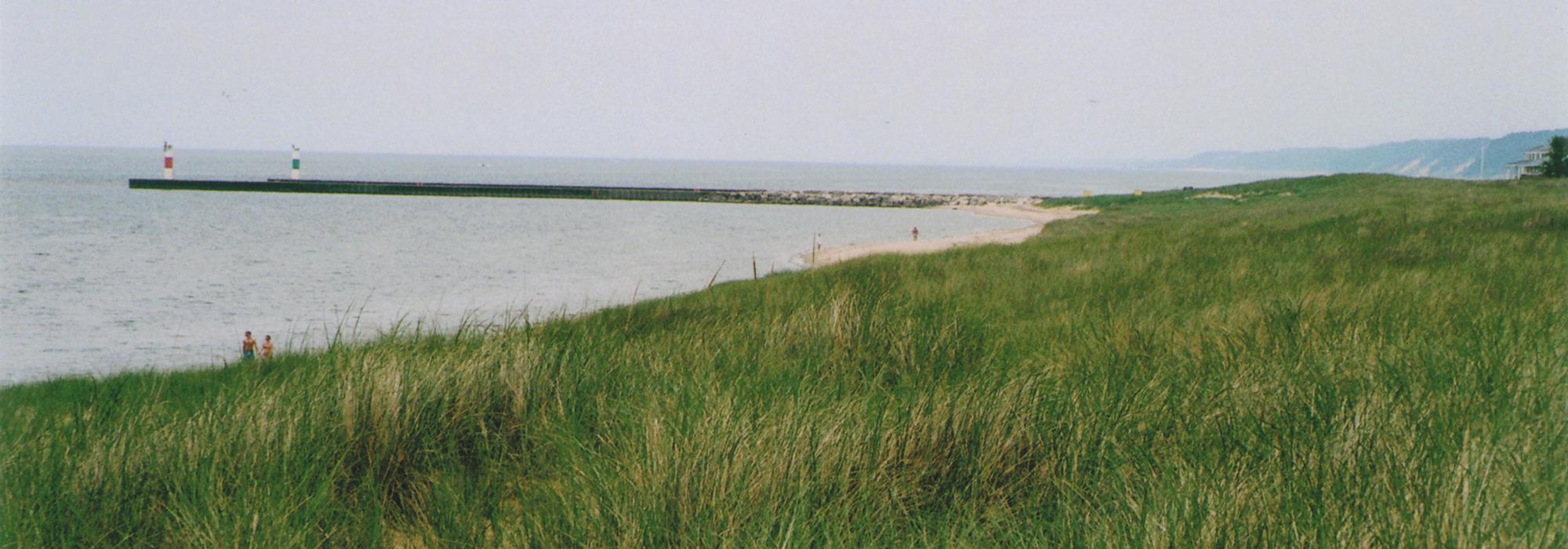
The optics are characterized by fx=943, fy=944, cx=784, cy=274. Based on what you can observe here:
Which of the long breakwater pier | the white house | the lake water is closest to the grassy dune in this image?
the lake water

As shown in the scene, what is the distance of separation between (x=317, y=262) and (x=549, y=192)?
53684 mm

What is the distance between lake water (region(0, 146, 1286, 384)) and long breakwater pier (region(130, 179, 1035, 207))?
34.3 feet

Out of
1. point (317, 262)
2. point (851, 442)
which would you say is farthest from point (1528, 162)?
point (851, 442)

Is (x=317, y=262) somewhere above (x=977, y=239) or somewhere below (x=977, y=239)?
below

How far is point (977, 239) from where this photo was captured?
124 feet

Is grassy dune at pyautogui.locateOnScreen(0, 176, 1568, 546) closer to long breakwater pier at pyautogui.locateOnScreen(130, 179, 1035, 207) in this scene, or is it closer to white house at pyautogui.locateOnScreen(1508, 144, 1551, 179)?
long breakwater pier at pyautogui.locateOnScreen(130, 179, 1035, 207)

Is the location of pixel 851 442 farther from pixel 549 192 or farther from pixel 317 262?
pixel 549 192

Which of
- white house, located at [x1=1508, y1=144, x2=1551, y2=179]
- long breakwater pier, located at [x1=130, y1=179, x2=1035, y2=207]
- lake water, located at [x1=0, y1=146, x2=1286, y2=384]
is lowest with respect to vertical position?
lake water, located at [x1=0, y1=146, x2=1286, y2=384]

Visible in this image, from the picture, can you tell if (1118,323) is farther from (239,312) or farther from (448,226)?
(448,226)

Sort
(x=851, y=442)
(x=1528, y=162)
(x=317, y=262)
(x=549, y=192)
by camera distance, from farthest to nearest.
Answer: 1. (x=549, y=192)
2. (x=1528, y=162)
3. (x=317, y=262)
4. (x=851, y=442)

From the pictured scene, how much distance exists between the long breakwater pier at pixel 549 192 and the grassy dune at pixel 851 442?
78.4m

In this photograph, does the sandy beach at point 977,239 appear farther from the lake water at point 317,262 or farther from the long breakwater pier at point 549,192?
the long breakwater pier at point 549,192

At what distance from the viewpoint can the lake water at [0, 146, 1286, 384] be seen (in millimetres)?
19844

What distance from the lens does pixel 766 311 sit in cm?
741
